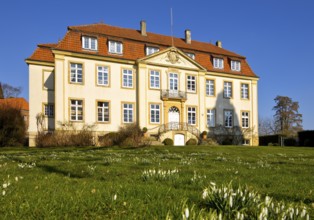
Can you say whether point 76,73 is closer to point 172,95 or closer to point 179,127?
point 172,95

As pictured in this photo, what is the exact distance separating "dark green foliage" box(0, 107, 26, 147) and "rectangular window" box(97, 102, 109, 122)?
23.7ft

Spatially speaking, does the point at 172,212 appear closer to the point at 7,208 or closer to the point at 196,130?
the point at 7,208

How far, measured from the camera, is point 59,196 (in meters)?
3.99

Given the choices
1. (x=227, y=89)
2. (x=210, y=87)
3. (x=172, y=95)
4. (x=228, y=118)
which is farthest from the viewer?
(x=227, y=89)

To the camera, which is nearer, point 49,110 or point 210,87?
point 49,110

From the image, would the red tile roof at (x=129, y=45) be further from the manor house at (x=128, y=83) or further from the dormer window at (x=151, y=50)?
the dormer window at (x=151, y=50)

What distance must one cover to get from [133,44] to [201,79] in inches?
356

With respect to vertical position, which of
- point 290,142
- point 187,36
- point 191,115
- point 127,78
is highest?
point 187,36

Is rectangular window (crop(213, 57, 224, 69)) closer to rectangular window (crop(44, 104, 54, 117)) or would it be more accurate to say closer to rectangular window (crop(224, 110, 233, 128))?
rectangular window (crop(224, 110, 233, 128))

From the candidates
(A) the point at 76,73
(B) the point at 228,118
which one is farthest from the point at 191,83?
(A) the point at 76,73

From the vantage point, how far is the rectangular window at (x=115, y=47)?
32.7 m

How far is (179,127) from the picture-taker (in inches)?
1356

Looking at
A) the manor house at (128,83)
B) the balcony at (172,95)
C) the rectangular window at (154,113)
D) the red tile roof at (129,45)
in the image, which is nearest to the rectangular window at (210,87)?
the manor house at (128,83)

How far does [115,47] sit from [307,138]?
2659cm
